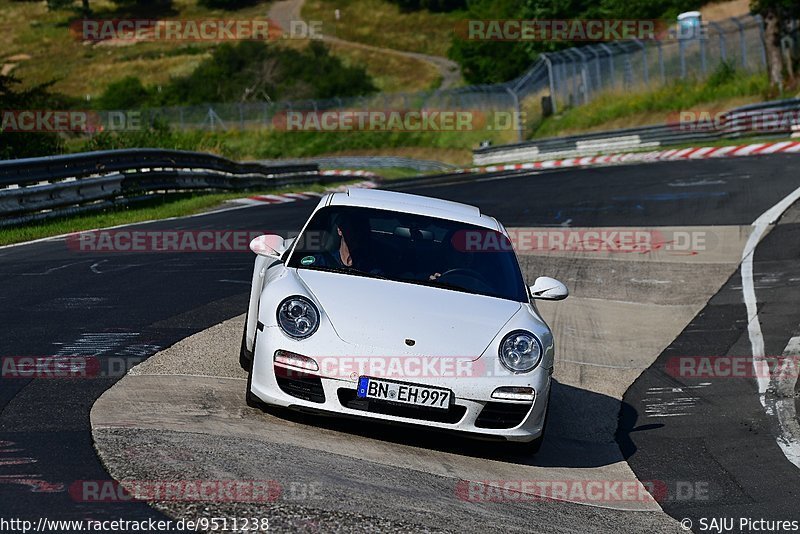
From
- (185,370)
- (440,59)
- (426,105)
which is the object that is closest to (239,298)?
(185,370)

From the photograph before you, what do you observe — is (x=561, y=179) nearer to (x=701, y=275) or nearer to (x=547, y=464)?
(x=701, y=275)

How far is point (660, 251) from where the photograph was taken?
15.5 metres

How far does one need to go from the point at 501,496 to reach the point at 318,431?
1.22 metres

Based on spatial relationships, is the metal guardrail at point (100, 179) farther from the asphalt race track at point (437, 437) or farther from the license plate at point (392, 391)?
the license plate at point (392, 391)

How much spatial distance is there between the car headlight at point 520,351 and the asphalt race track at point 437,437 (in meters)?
0.61

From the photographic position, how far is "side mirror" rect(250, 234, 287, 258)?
748 centimetres

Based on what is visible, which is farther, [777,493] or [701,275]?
[701,275]

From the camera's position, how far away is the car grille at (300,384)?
6312 millimetres

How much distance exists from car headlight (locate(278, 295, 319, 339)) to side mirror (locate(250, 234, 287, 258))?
925 mm

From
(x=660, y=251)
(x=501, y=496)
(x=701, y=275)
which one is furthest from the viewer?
(x=660, y=251)

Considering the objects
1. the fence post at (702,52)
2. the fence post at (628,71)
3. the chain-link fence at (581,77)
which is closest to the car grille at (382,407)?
the chain-link fence at (581,77)

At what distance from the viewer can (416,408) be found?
20.7 ft
